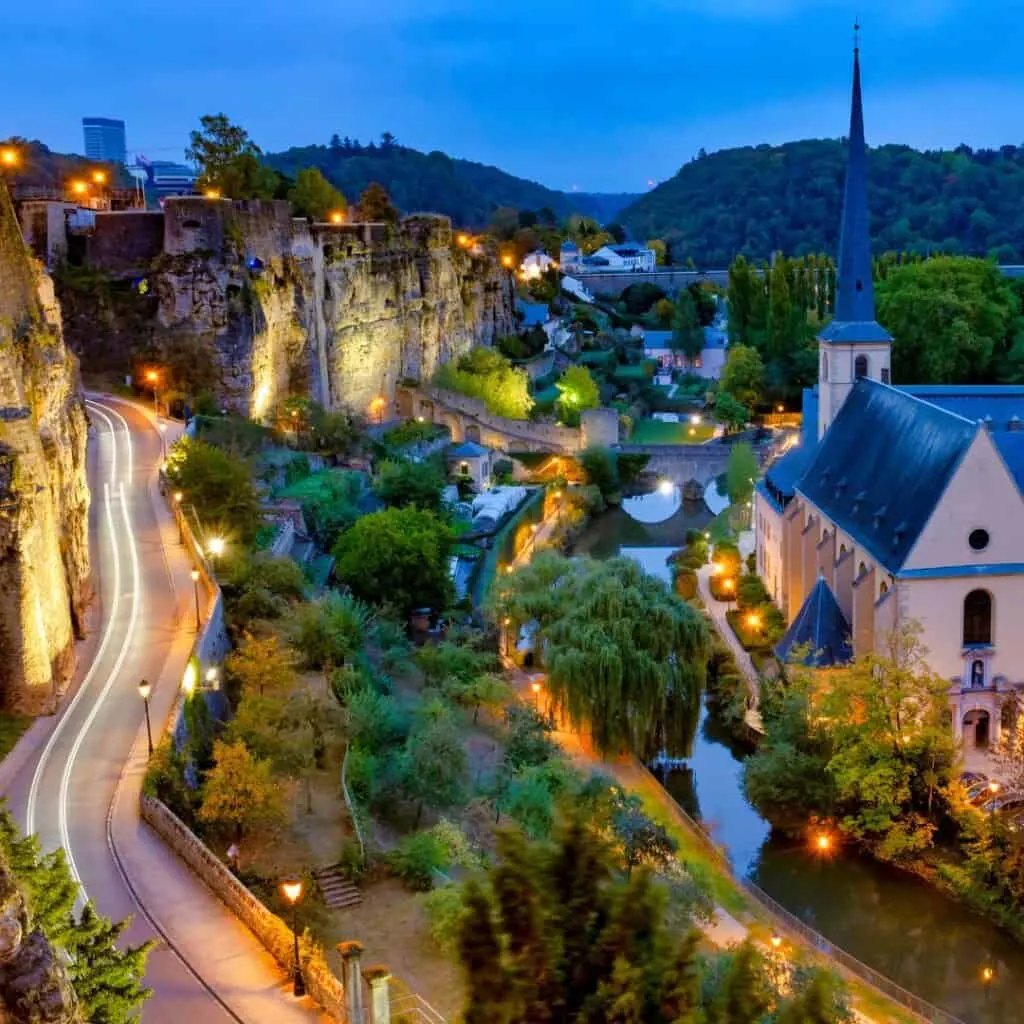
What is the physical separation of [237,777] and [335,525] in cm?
2112

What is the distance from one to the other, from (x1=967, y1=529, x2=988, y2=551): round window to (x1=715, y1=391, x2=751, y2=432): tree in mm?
41219

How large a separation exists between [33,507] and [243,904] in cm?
952

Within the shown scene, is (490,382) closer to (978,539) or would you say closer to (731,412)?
→ (731,412)

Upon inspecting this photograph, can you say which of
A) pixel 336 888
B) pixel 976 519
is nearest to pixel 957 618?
pixel 976 519

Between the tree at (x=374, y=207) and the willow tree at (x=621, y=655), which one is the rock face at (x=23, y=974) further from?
the tree at (x=374, y=207)

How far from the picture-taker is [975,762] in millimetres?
26906

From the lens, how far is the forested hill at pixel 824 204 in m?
143

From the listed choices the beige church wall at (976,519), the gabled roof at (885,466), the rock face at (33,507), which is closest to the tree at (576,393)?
the gabled roof at (885,466)

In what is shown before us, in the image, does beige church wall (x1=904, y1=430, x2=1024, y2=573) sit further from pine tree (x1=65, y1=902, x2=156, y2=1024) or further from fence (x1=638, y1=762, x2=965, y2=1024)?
pine tree (x1=65, y1=902, x2=156, y2=1024)

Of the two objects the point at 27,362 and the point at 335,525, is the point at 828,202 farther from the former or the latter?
the point at 27,362

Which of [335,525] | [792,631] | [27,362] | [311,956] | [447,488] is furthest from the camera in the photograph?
[447,488]

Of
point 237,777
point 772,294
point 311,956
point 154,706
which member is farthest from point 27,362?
point 772,294

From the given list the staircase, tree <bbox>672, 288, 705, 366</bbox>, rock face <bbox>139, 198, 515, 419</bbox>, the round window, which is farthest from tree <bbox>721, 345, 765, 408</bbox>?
the staircase

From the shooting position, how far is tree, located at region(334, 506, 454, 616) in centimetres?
3544
